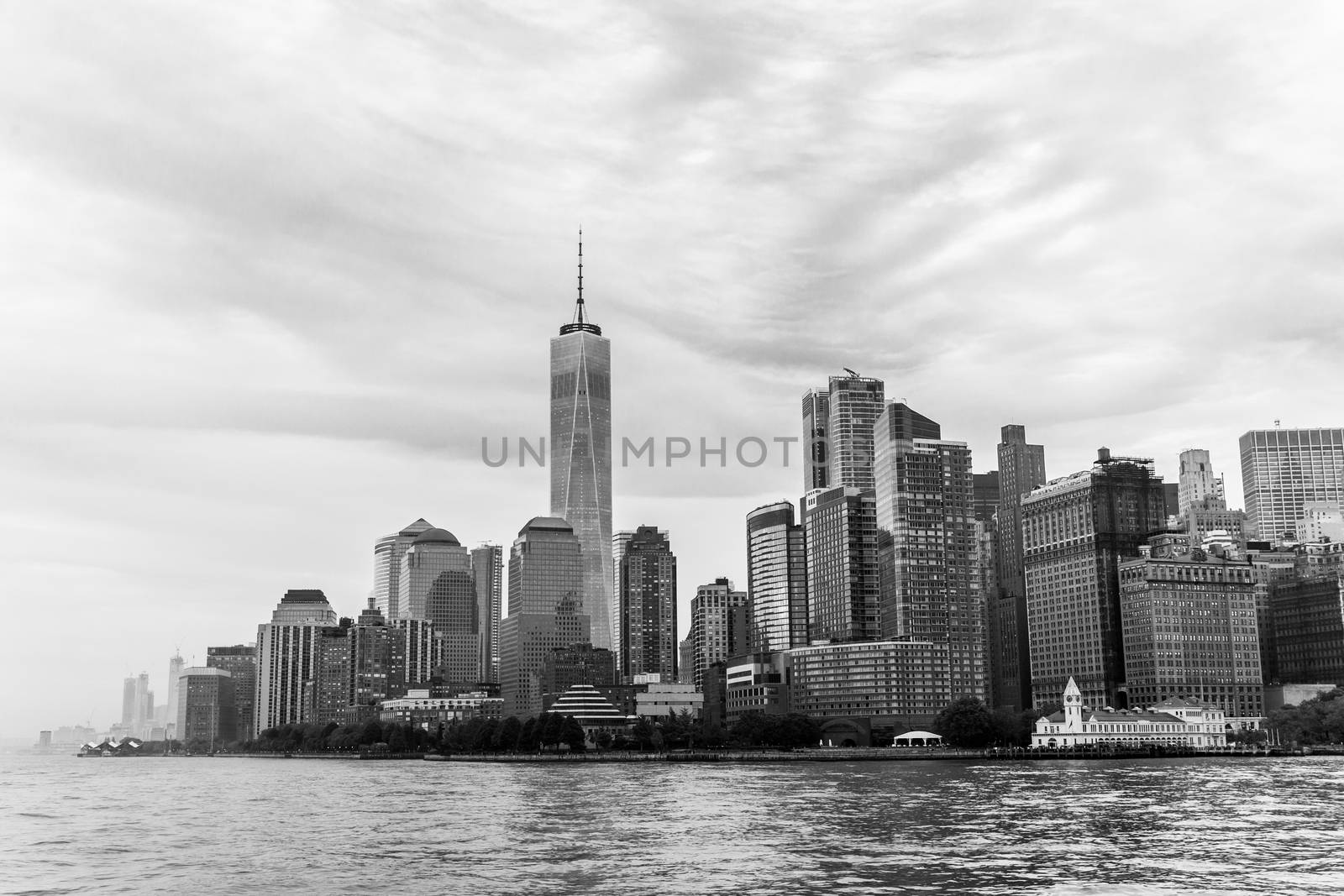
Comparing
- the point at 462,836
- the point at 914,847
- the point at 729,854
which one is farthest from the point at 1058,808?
the point at 462,836

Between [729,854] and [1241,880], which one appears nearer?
[1241,880]

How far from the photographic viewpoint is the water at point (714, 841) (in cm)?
7644

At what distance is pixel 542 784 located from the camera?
7180 inches

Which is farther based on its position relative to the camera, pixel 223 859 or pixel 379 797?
pixel 379 797

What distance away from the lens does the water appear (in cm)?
7644

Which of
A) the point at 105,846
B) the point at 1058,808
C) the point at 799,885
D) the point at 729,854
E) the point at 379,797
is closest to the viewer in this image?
the point at 799,885

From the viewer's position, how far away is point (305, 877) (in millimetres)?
81938

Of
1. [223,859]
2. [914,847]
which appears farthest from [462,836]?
[914,847]

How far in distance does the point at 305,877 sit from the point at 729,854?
26362 millimetres

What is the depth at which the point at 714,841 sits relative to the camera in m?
96.5

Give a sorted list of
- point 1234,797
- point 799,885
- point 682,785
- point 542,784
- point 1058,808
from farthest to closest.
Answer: point 542,784, point 682,785, point 1234,797, point 1058,808, point 799,885

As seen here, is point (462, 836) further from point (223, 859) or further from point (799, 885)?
point (799, 885)

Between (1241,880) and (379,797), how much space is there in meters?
109

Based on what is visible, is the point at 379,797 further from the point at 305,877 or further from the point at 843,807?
the point at 305,877
